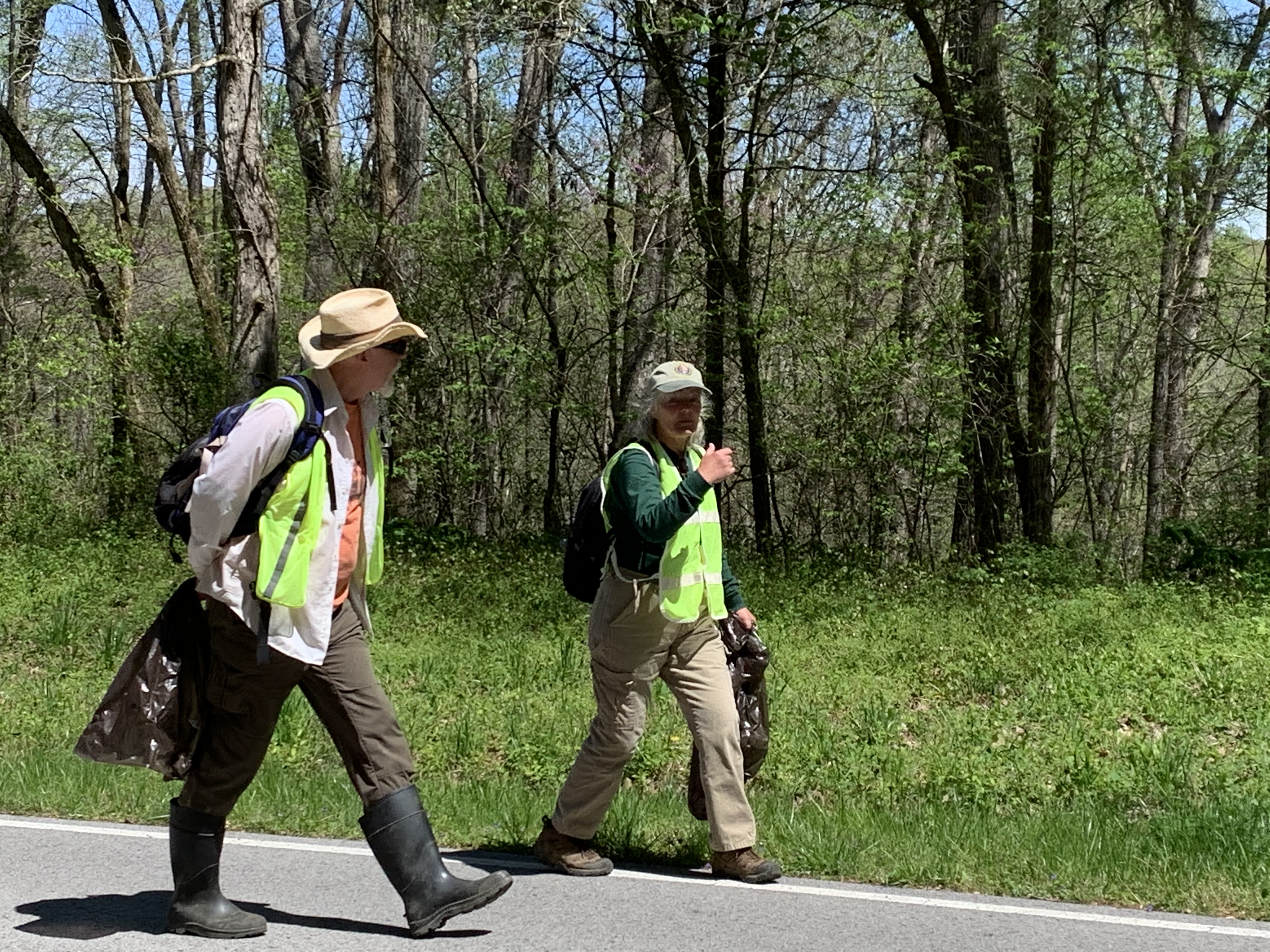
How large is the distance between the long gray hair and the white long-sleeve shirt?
1194 mm

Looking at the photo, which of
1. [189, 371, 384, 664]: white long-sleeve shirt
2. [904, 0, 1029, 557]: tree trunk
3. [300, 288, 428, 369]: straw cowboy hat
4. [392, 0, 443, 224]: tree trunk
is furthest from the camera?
[392, 0, 443, 224]: tree trunk

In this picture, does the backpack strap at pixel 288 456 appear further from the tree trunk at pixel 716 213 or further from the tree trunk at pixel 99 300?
the tree trunk at pixel 99 300

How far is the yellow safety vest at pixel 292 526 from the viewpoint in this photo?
3855 millimetres

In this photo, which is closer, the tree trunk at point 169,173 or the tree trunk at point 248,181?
the tree trunk at point 248,181

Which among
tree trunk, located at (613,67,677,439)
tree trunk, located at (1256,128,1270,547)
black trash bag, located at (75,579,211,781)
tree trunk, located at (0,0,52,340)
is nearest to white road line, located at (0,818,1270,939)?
black trash bag, located at (75,579,211,781)

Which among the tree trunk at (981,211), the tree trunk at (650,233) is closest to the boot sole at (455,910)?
the tree trunk at (650,233)

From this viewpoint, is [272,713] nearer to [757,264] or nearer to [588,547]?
[588,547]

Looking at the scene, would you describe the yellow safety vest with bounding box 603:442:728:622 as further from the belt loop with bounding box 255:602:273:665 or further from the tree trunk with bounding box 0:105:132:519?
the tree trunk with bounding box 0:105:132:519

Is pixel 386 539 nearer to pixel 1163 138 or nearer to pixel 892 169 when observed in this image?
pixel 892 169

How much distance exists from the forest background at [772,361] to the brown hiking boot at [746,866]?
1.48m

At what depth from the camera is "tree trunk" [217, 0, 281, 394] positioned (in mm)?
14234

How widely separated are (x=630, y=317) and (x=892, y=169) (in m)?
3.62

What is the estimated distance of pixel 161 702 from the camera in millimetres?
4086

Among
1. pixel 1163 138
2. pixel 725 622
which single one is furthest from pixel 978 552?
pixel 725 622
